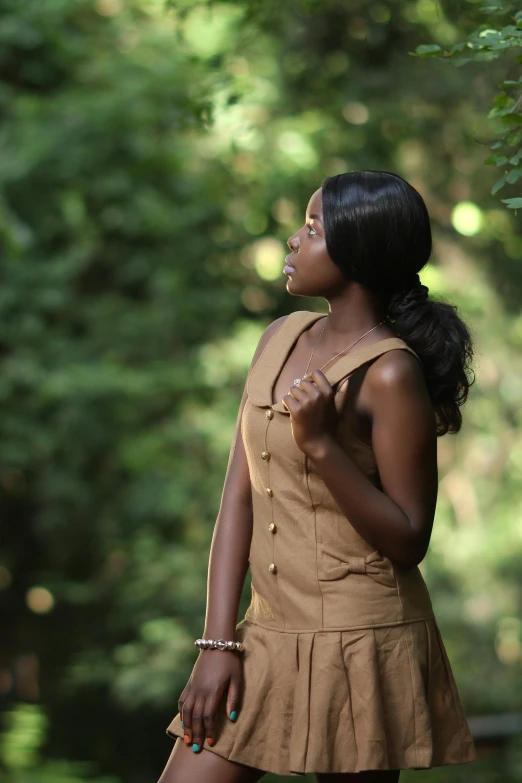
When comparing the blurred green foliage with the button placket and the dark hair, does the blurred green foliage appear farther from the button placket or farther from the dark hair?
the button placket

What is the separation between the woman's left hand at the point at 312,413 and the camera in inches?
84.8

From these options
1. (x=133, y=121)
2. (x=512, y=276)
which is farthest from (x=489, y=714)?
(x=133, y=121)

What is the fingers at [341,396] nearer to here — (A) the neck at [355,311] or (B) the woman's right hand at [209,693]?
(A) the neck at [355,311]

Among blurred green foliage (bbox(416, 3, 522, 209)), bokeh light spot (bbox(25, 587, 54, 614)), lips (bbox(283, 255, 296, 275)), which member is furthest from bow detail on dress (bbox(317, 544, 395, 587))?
bokeh light spot (bbox(25, 587, 54, 614))

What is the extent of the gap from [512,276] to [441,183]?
0.70 m

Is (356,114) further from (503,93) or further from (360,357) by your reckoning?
(360,357)

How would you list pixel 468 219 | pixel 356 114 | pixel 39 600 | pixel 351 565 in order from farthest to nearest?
1. pixel 39 600
2. pixel 356 114
3. pixel 468 219
4. pixel 351 565

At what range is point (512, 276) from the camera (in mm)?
6855

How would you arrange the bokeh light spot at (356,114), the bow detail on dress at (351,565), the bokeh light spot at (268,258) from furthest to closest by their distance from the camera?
the bokeh light spot at (268,258) < the bokeh light spot at (356,114) < the bow detail on dress at (351,565)

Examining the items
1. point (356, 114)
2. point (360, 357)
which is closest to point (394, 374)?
point (360, 357)

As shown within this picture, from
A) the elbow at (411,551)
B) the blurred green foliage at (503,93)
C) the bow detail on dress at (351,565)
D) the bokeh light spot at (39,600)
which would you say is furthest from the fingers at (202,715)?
the bokeh light spot at (39,600)

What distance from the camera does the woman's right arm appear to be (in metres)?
2.27

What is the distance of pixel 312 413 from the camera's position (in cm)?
215

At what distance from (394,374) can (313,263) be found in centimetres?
28
